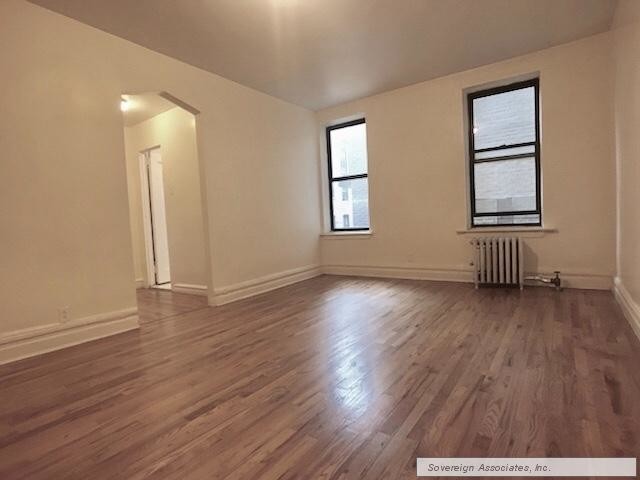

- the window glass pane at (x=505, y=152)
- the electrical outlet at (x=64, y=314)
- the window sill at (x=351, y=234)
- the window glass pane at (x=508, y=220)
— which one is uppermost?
the window glass pane at (x=505, y=152)

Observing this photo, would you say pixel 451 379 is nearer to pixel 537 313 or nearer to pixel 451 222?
pixel 537 313

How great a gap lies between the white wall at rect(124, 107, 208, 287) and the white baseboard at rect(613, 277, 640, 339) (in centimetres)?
470

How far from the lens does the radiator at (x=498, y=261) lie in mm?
4219

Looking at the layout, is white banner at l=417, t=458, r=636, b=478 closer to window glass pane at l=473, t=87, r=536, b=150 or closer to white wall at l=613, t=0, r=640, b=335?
white wall at l=613, t=0, r=640, b=335

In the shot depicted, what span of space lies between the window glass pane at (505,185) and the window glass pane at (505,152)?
9cm

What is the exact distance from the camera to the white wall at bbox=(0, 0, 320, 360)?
271 centimetres

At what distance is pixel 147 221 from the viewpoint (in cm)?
596

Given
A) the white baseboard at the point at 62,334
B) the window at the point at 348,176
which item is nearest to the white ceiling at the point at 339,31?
the window at the point at 348,176

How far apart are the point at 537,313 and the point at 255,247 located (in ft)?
11.3

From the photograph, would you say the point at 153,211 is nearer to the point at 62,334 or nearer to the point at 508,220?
the point at 62,334

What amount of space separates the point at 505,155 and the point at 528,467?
4233mm

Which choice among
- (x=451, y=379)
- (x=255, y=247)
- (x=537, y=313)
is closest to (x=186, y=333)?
(x=255, y=247)

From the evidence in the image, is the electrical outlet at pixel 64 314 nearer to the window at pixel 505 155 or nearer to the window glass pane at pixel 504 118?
the window at pixel 505 155

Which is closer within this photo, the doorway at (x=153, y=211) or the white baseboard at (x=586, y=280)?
the white baseboard at (x=586, y=280)
